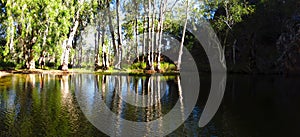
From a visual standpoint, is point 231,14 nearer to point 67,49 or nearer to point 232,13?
point 232,13

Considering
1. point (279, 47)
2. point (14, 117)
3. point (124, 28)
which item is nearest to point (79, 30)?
point (124, 28)

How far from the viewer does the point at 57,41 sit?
43.9 meters

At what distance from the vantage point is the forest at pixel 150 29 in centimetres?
4209

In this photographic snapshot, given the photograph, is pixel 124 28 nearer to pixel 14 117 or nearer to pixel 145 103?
pixel 145 103

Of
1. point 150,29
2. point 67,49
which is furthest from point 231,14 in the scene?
point 67,49

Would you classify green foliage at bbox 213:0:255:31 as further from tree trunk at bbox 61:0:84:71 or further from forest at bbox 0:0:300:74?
tree trunk at bbox 61:0:84:71

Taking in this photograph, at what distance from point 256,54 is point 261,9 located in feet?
37.9

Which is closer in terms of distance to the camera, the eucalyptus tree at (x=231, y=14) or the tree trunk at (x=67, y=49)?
the tree trunk at (x=67, y=49)

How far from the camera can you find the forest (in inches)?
1657

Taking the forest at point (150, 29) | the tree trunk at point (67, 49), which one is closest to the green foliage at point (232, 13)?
the forest at point (150, 29)

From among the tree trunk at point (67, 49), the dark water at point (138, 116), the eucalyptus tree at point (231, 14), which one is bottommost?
the dark water at point (138, 116)

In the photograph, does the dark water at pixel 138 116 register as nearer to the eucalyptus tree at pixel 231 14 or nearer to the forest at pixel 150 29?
the forest at pixel 150 29

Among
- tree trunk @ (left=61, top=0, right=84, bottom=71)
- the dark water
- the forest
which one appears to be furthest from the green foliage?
the dark water

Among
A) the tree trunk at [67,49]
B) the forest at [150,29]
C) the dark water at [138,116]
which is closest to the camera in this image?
the dark water at [138,116]
